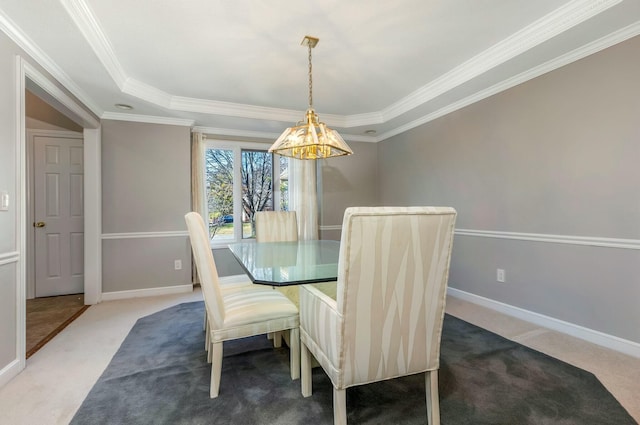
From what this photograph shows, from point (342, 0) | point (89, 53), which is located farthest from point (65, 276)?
point (342, 0)

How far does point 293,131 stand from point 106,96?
2079 mm

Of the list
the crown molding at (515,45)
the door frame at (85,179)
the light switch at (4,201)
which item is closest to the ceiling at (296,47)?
the crown molding at (515,45)

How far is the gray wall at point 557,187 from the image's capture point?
6.92 ft

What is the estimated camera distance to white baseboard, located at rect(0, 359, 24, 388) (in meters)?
1.77

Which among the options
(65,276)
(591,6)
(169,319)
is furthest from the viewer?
(65,276)

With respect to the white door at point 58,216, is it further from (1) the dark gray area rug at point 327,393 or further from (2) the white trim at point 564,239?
(2) the white trim at point 564,239

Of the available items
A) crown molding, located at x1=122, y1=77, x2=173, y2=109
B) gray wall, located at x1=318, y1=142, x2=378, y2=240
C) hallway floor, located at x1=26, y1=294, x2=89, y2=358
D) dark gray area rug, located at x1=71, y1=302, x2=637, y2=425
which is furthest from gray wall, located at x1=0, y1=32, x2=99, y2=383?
gray wall, located at x1=318, y1=142, x2=378, y2=240

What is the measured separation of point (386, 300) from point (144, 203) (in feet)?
11.3

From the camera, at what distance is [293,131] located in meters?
2.31

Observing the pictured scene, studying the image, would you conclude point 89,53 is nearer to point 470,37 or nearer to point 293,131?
point 293,131

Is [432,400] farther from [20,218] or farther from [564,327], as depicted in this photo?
[20,218]

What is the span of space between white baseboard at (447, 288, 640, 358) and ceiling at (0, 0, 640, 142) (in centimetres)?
207

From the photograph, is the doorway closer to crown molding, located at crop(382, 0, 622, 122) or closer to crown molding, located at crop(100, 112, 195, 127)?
crown molding, located at crop(100, 112, 195, 127)

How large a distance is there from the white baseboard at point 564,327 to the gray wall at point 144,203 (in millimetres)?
3460
